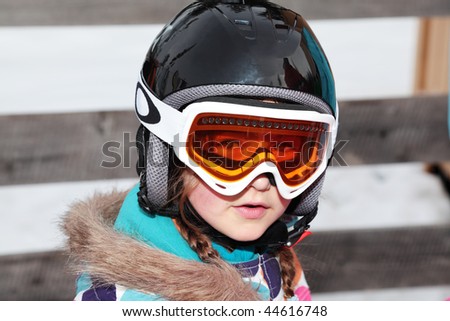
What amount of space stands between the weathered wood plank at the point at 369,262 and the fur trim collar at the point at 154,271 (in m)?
1.73

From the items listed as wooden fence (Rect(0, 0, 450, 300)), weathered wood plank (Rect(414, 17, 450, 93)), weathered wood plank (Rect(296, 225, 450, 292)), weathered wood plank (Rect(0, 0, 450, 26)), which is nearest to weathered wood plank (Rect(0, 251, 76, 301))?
wooden fence (Rect(0, 0, 450, 300))

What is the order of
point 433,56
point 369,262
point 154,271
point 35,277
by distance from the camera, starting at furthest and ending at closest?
point 433,56 < point 369,262 < point 35,277 < point 154,271

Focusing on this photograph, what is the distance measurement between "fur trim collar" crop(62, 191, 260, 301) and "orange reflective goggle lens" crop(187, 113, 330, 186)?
235 mm

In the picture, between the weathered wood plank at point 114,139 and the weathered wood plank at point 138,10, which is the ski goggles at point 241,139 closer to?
the weathered wood plank at point 114,139

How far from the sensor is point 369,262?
3904mm

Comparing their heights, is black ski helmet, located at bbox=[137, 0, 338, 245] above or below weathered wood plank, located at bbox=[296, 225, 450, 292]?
above

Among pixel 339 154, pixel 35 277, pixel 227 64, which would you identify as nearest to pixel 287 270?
pixel 227 64

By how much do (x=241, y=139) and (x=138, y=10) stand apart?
1.65 metres

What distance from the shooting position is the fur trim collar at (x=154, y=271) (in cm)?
187

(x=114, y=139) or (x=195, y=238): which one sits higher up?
(x=195, y=238)

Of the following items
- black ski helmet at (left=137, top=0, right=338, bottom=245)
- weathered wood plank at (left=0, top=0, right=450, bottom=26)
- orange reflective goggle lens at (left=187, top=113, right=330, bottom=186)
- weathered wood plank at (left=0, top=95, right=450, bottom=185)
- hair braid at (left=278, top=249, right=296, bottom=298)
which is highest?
black ski helmet at (left=137, top=0, right=338, bottom=245)

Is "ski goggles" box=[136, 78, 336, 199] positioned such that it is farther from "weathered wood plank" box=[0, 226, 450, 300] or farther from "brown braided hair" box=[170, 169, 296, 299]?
"weathered wood plank" box=[0, 226, 450, 300]

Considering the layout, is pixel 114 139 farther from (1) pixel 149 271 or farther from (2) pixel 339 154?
(1) pixel 149 271

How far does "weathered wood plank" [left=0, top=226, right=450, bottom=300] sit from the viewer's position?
3643mm
